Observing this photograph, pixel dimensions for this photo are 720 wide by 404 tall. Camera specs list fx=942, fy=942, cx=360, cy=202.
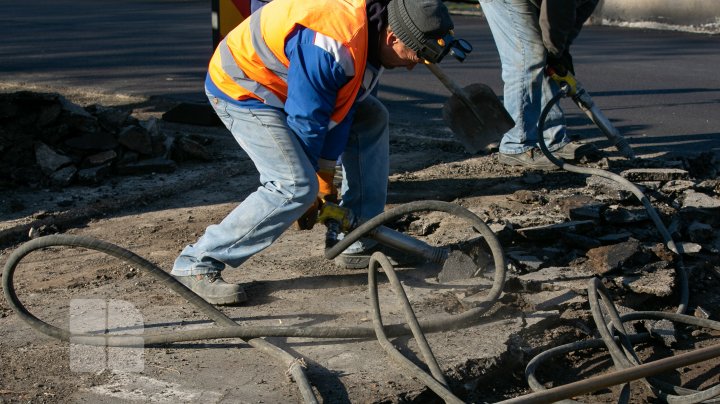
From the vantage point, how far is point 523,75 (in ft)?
21.9

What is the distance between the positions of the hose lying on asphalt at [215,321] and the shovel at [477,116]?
70.2 inches

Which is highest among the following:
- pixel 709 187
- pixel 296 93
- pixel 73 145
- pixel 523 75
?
pixel 296 93

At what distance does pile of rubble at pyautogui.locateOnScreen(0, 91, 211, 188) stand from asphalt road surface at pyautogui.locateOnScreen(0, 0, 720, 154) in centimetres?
235

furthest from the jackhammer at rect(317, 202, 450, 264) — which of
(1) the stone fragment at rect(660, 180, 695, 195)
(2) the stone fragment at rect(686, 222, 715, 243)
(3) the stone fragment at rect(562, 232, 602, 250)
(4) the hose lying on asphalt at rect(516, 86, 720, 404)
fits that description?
(1) the stone fragment at rect(660, 180, 695, 195)

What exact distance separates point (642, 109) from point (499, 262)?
5.13 metres

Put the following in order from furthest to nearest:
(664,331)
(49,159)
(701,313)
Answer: (49,159)
(701,313)
(664,331)

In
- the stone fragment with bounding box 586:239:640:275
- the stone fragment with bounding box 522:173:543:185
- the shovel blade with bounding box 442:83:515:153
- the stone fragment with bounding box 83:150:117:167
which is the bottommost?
the stone fragment with bounding box 83:150:117:167

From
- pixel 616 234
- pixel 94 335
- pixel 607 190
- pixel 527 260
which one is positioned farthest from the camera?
pixel 607 190

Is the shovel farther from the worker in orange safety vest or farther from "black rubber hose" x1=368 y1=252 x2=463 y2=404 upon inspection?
"black rubber hose" x1=368 y1=252 x2=463 y2=404

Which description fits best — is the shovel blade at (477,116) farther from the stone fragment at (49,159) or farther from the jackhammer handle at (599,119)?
the stone fragment at (49,159)

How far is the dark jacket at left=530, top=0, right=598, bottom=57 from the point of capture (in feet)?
20.2

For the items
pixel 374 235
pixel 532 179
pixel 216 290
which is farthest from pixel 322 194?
pixel 532 179
